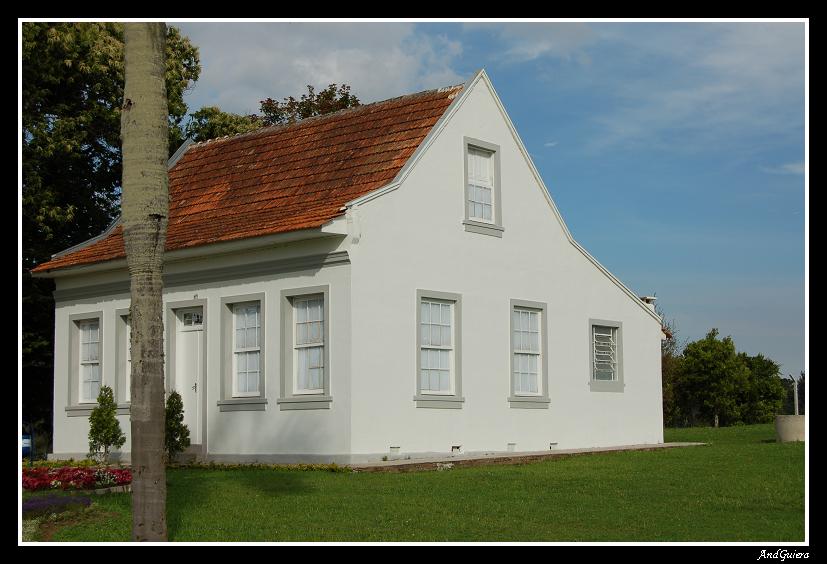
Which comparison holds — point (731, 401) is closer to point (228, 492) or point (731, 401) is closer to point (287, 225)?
point (287, 225)

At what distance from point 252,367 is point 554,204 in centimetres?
734

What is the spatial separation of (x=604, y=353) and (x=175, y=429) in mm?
9637

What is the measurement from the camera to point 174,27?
3406cm

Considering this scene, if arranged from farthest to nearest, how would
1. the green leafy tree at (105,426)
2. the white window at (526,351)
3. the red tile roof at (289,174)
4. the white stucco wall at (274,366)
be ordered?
the white window at (526,351)
the green leafy tree at (105,426)
the red tile roof at (289,174)
the white stucco wall at (274,366)

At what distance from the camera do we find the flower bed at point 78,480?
16484 mm

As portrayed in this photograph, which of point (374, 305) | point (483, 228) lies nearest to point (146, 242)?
point (374, 305)

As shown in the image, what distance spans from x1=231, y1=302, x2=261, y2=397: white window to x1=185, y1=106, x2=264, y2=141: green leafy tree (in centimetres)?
1317

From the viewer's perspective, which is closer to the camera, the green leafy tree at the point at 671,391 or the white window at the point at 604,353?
the white window at the point at 604,353

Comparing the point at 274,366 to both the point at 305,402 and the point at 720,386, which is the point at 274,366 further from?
the point at 720,386

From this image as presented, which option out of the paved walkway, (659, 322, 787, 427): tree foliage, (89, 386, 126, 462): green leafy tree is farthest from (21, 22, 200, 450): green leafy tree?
(659, 322, 787, 427): tree foliage

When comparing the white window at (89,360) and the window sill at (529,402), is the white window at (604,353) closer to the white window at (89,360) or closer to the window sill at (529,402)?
the window sill at (529,402)

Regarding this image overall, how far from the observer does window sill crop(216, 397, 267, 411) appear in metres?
21.5

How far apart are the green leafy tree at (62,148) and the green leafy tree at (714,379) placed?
2102cm

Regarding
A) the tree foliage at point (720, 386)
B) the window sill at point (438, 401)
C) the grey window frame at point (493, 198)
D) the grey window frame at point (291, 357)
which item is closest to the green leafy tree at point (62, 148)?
the grey window frame at point (291, 357)
